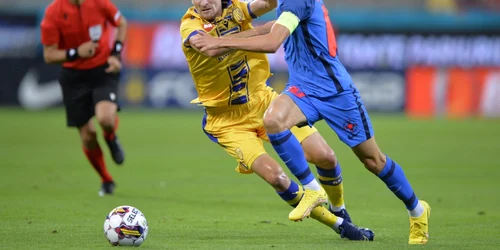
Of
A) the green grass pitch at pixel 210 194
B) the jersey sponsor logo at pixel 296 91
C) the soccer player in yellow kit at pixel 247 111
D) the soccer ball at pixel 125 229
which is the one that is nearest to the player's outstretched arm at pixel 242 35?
the soccer player in yellow kit at pixel 247 111

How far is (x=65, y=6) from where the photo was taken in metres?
11.0

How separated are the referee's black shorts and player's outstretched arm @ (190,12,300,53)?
13.6 ft

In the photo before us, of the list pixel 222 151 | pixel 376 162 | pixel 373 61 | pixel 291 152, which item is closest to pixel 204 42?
pixel 291 152

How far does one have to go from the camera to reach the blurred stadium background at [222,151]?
8391 millimetres

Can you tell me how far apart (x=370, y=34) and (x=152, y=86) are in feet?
20.5

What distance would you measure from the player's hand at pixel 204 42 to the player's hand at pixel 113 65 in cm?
378

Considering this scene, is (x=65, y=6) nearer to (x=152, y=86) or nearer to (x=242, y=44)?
(x=242, y=44)

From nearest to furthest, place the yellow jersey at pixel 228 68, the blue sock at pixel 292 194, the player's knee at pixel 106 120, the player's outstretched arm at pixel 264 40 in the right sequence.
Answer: the player's outstretched arm at pixel 264 40, the blue sock at pixel 292 194, the yellow jersey at pixel 228 68, the player's knee at pixel 106 120

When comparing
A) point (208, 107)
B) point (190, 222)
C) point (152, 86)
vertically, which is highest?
point (208, 107)

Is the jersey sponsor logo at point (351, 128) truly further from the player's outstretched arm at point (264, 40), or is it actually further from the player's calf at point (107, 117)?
the player's calf at point (107, 117)

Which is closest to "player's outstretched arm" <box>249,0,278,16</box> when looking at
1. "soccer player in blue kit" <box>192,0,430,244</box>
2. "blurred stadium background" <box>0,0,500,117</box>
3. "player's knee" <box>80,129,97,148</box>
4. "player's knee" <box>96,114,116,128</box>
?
"soccer player in blue kit" <box>192,0,430,244</box>

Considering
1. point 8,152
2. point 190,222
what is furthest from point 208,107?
point 8,152

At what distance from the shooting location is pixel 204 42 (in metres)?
7.22

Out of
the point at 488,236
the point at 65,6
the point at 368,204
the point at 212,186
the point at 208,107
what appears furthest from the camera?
the point at 212,186
